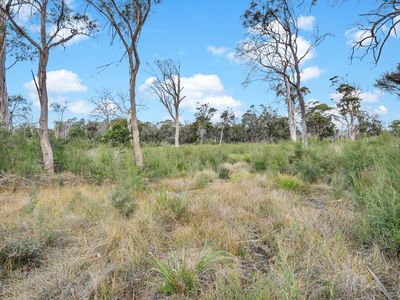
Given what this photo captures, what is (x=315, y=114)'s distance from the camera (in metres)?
41.5

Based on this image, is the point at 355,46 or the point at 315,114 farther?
the point at 315,114

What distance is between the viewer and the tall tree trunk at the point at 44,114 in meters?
7.62

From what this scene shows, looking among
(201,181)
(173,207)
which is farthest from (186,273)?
(201,181)

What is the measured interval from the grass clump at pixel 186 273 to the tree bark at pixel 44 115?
6.71 m

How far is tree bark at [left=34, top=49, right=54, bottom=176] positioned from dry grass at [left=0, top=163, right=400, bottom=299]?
385cm

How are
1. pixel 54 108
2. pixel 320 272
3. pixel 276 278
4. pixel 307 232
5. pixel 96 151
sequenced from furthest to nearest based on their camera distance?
pixel 54 108 < pixel 96 151 < pixel 307 232 < pixel 320 272 < pixel 276 278

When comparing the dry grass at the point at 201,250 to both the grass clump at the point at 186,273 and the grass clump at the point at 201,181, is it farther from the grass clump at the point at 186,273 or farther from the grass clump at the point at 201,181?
the grass clump at the point at 201,181

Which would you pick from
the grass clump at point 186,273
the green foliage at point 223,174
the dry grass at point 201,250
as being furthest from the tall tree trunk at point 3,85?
the grass clump at point 186,273

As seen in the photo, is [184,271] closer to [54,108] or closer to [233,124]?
[54,108]

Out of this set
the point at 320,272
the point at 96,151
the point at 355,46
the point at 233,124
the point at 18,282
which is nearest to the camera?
the point at 320,272

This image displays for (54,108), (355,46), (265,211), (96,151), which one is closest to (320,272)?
(265,211)

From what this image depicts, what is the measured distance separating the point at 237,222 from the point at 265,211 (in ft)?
1.97

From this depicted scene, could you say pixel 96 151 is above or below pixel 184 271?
above

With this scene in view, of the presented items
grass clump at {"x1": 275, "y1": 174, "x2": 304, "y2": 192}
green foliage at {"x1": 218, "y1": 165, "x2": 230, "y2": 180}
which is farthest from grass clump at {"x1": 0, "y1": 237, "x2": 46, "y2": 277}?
green foliage at {"x1": 218, "y1": 165, "x2": 230, "y2": 180}
